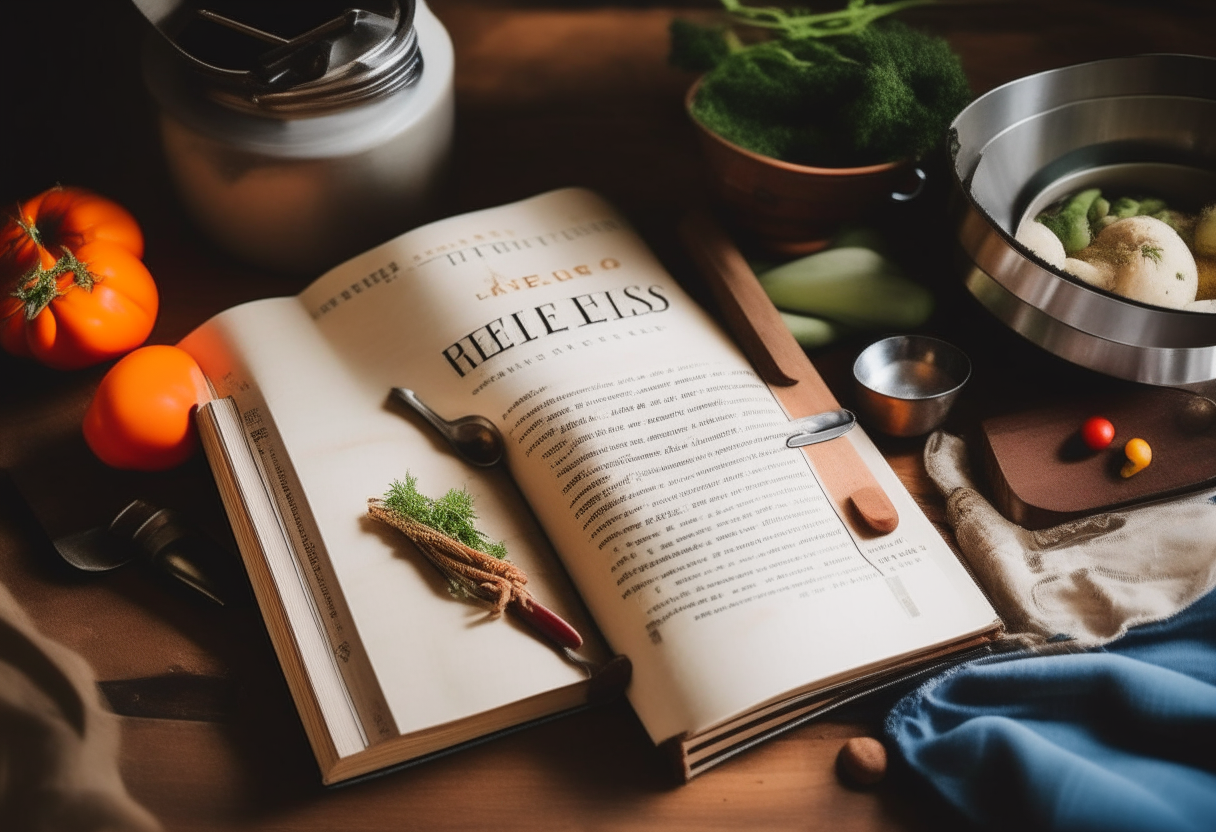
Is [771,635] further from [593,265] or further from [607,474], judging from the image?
[593,265]

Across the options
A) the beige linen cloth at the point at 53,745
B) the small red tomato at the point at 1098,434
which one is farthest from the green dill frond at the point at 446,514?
the small red tomato at the point at 1098,434

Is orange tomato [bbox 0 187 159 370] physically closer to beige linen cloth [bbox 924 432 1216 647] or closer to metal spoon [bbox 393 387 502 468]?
metal spoon [bbox 393 387 502 468]

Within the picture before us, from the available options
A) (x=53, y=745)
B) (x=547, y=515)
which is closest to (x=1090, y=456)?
(x=547, y=515)

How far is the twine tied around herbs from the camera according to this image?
63cm

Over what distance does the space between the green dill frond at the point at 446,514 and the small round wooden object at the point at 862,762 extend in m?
0.26

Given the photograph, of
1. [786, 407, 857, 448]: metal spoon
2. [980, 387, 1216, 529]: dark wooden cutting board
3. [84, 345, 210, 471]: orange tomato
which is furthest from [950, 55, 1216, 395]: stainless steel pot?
[84, 345, 210, 471]: orange tomato

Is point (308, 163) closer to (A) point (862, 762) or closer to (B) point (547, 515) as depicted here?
(B) point (547, 515)

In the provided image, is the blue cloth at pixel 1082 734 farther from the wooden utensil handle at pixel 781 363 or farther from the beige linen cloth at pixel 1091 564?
the wooden utensil handle at pixel 781 363

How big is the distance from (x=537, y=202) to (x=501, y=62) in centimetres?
31

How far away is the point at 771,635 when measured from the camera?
60 cm

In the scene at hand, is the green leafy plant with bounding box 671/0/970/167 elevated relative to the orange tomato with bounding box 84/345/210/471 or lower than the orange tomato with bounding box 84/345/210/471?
elevated

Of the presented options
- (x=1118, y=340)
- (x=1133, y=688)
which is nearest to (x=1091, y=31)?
(x=1118, y=340)

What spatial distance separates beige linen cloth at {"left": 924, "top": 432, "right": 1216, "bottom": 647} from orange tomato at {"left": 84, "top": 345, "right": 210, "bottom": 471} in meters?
0.58

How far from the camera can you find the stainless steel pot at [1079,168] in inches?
27.6
